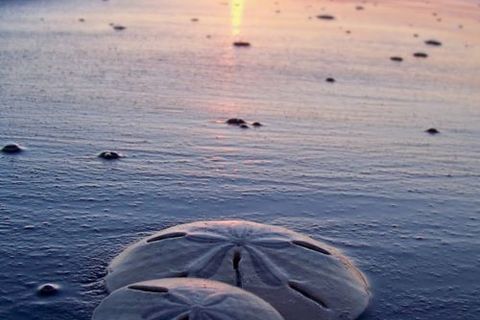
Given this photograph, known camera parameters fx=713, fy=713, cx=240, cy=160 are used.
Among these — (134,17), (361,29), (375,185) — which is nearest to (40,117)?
(375,185)

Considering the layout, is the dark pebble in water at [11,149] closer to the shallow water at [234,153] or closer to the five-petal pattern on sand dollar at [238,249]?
the shallow water at [234,153]

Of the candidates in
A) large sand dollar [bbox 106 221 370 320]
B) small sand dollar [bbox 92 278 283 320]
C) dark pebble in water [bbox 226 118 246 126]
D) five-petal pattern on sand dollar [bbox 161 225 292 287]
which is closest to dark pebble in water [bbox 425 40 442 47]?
dark pebble in water [bbox 226 118 246 126]

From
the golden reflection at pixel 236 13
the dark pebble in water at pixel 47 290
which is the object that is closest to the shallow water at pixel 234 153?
the dark pebble in water at pixel 47 290

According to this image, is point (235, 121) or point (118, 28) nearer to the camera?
point (235, 121)

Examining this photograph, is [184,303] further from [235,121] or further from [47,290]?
[235,121]

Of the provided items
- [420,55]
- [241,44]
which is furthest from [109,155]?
[420,55]

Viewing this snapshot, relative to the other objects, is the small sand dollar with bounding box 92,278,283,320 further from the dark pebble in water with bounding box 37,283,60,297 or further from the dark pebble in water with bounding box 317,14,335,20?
the dark pebble in water with bounding box 317,14,335,20
